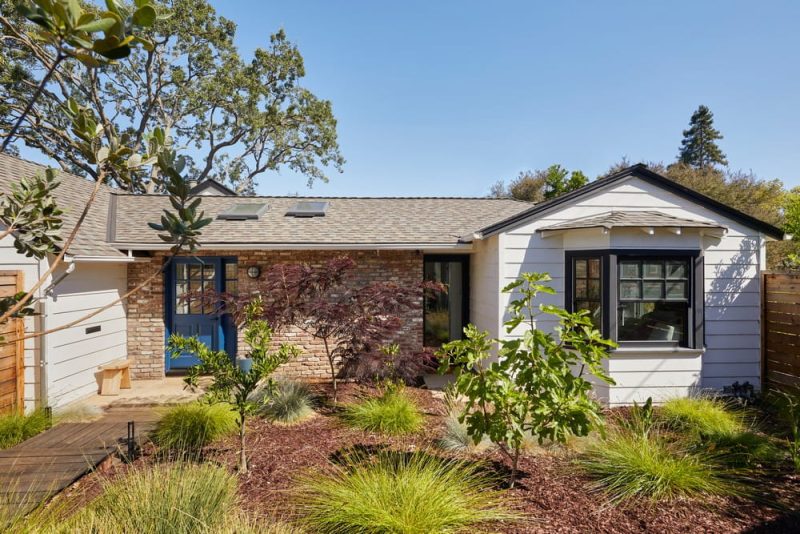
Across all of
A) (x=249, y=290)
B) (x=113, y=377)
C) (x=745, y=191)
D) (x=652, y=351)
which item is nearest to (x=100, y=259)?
(x=113, y=377)

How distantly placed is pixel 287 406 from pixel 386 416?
1.62 meters

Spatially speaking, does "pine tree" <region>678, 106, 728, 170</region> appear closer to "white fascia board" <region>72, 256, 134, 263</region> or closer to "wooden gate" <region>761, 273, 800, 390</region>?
"wooden gate" <region>761, 273, 800, 390</region>

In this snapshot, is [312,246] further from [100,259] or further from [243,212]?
[100,259]

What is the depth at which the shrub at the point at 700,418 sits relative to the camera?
502 cm

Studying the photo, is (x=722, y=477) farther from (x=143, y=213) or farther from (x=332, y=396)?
(x=143, y=213)

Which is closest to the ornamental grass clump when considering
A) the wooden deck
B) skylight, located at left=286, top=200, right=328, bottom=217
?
the wooden deck

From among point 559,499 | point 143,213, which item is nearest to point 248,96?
point 143,213

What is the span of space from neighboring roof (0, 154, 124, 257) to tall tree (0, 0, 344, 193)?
10567 millimetres

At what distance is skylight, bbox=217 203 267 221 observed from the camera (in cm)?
945

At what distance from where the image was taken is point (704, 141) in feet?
133

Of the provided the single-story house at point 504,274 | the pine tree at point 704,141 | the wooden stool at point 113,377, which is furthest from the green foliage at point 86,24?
the pine tree at point 704,141

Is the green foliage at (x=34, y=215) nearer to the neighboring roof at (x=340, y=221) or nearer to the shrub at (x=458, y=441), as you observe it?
the shrub at (x=458, y=441)

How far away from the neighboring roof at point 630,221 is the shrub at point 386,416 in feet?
13.2

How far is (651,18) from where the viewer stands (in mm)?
7566
